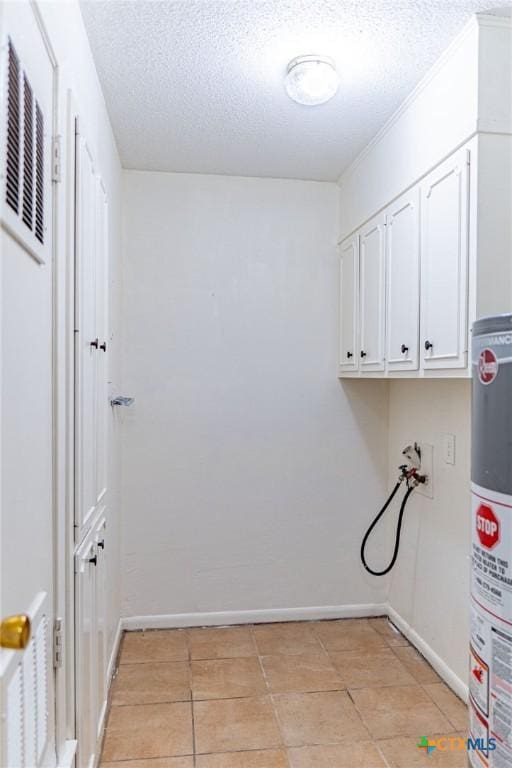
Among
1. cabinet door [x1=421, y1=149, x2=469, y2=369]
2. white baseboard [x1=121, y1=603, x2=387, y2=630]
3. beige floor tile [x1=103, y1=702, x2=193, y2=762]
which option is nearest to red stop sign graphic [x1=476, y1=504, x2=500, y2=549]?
cabinet door [x1=421, y1=149, x2=469, y2=369]

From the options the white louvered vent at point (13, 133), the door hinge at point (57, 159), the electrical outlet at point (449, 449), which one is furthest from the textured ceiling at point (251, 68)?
the electrical outlet at point (449, 449)

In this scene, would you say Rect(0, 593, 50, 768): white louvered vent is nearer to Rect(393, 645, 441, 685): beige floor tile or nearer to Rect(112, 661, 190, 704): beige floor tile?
Rect(112, 661, 190, 704): beige floor tile

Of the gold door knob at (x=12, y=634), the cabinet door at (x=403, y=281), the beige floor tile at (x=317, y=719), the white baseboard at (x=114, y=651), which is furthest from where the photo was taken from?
the white baseboard at (x=114, y=651)

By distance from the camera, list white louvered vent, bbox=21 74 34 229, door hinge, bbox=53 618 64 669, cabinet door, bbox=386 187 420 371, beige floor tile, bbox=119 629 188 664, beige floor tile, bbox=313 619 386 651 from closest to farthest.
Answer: white louvered vent, bbox=21 74 34 229, door hinge, bbox=53 618 64 669, cabinet door, bbox=386 187 420 371, beige floor tile, bbox=119 629 188 664, beige floor tile, bbox=313 619 386 651

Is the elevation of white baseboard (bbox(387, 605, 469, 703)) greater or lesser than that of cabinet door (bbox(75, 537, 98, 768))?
lesser

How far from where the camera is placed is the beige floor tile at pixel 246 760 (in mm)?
1942

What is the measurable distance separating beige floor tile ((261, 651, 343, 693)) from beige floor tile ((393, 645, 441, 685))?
368mm

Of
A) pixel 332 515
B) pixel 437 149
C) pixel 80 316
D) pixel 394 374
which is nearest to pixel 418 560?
pixel 332 515

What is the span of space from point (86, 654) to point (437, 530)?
66.7 inches

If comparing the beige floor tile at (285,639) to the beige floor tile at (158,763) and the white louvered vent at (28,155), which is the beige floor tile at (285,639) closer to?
the beige floor tile at (158,763)

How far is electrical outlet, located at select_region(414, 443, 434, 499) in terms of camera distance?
268 centimetres

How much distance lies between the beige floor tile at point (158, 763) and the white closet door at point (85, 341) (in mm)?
932

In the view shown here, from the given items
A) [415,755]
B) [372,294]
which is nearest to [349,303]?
[372,294]

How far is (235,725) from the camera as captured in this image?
217 centimetres
